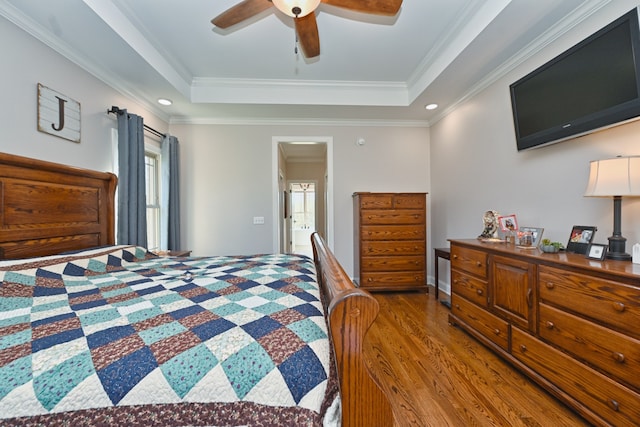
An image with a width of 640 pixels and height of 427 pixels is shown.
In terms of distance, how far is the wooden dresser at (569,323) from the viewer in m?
1.24

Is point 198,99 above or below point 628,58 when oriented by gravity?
above

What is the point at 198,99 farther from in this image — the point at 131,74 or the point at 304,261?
the point at 304,261

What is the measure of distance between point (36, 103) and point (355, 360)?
2737 millimetres

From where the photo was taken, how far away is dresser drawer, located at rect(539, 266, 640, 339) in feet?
4.01

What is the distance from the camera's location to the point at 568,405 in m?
1.49

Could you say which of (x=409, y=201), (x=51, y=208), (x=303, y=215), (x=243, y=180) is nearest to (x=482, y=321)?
(x=409, y=201)

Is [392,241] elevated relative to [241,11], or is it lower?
lower

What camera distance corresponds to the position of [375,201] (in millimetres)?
3479

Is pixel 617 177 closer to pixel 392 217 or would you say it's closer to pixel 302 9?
pixel 302 9

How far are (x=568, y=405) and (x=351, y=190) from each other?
9.80 ft

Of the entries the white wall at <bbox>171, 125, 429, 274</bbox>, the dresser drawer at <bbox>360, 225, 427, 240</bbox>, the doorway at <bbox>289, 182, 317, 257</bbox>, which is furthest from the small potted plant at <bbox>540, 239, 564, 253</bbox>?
the doorway at <bbox>289, 182, 317, 257</bbox>

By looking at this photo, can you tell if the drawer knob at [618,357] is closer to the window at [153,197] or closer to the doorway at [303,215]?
the window at [153,197]

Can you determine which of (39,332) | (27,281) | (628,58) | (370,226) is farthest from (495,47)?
(27,281)

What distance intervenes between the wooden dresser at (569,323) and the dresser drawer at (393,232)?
4.25 feet
